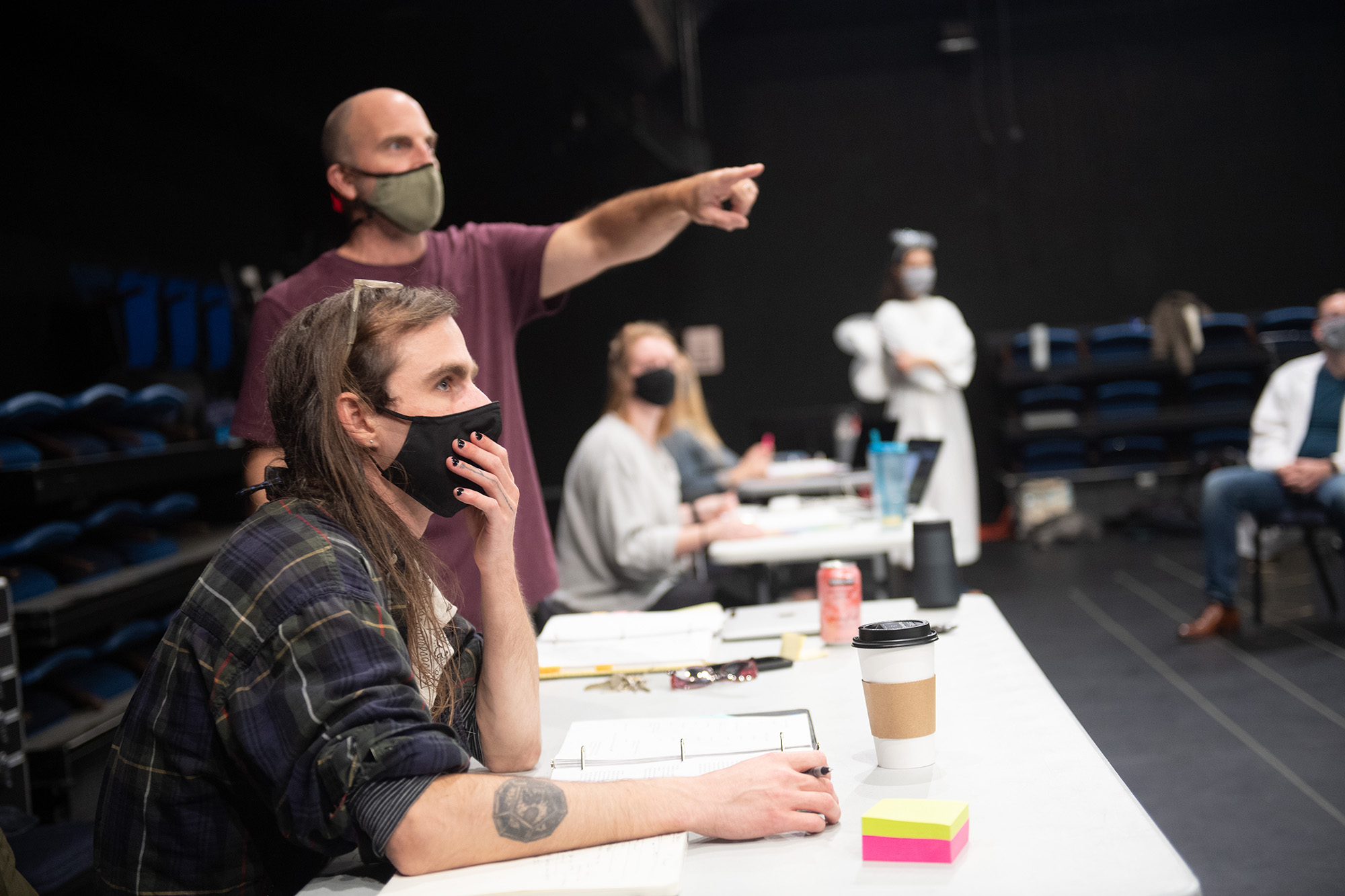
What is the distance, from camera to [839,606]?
1768mm

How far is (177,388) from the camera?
423 centimetres

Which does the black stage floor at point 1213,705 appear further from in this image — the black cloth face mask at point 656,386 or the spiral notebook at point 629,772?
the black cloth face mask at point 656,386

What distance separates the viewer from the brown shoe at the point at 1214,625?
4191 mm

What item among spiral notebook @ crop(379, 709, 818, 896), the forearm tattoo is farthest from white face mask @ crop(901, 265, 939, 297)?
the forearm tattoo

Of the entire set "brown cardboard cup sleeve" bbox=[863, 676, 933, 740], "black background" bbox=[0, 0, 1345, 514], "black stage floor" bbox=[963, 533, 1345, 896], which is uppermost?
"black background" bbox=[0, 0, 1345, 514]

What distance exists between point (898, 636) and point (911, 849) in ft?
0.92

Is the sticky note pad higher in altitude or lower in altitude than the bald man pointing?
lower

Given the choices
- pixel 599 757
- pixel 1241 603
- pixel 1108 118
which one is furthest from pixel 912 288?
pixel 599 757

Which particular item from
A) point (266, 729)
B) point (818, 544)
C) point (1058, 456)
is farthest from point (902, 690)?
point (1058, 456)

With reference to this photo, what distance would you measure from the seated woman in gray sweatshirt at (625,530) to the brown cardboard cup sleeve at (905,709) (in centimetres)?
158

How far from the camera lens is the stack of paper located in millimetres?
1720

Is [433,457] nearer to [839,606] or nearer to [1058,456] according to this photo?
[839,606]

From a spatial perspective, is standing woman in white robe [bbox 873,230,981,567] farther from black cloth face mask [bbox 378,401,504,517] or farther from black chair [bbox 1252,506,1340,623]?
black cloth face mask [bbox 378,401,504,517]

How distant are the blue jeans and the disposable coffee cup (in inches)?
138
